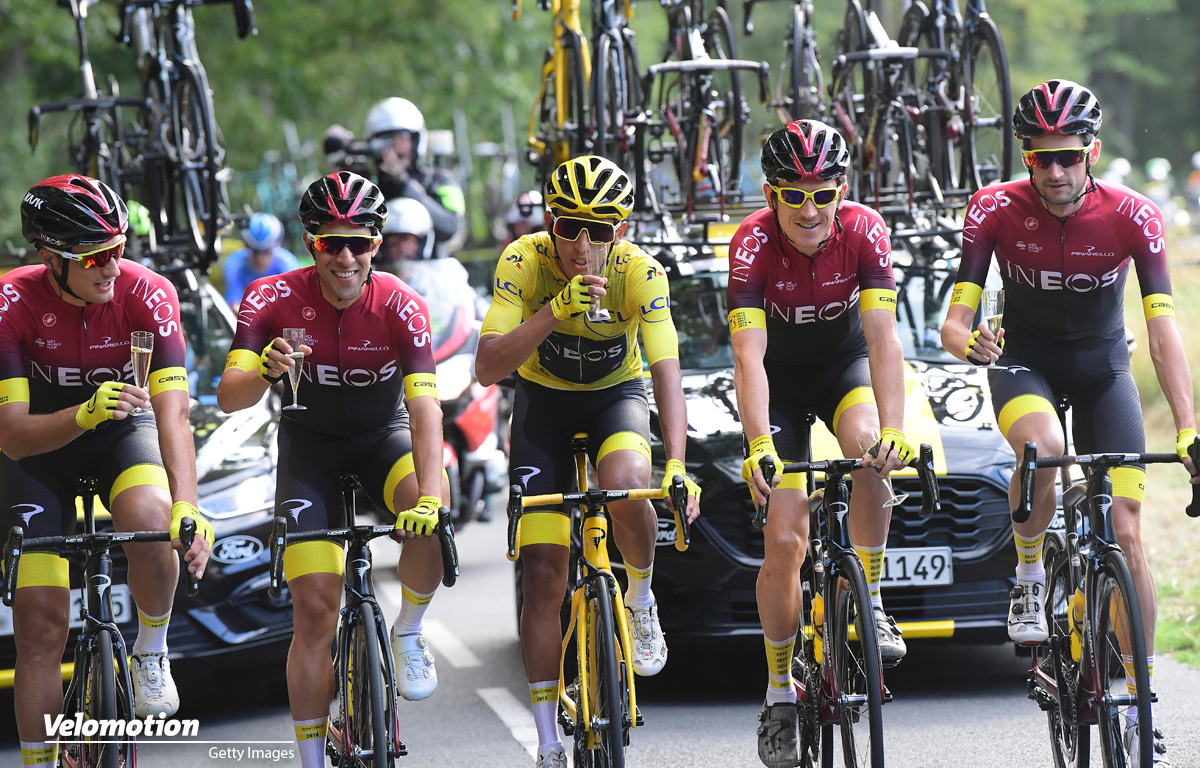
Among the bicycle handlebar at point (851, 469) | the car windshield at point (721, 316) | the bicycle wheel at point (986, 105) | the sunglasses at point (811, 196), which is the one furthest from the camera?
the bicycle wheel at point (986, 105)

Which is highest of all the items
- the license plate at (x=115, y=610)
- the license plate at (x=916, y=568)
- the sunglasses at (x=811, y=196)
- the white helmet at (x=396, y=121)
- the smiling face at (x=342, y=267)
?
the white helmet at (x=396, y=121)

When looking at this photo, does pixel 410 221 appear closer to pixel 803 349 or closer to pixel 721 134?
pixel 721 134

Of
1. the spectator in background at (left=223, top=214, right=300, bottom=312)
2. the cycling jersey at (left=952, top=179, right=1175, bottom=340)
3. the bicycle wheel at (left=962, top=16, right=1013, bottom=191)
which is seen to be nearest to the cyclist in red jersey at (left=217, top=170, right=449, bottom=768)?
the cycling jersey at (left=952, top=179, right=1175, bottom=340)

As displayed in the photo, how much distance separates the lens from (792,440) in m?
6.19

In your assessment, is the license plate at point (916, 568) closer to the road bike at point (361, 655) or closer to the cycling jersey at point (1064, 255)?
the cycling jersey at point (1064, 255)

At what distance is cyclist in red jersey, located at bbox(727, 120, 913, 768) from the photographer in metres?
5.75

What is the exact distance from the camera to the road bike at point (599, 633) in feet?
17.6

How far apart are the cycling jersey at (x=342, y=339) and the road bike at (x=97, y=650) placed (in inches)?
27.6

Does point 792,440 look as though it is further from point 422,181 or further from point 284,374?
point 422,181

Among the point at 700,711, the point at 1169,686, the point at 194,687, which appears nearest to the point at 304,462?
the point at 700,711

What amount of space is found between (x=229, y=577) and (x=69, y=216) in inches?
88.5

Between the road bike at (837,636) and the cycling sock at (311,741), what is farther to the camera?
the cycling sock at (311,741)

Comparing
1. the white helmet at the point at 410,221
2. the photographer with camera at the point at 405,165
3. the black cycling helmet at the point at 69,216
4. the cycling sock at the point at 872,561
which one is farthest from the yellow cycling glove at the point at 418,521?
the photographer with camera at the point at 405,165

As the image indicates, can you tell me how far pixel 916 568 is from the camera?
23.2ft
